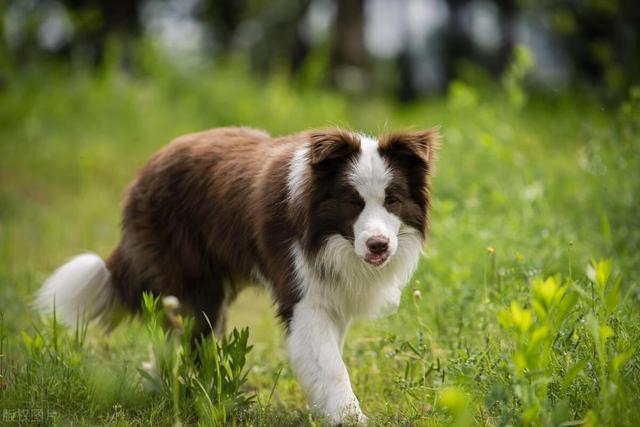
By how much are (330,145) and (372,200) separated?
1.13 feet

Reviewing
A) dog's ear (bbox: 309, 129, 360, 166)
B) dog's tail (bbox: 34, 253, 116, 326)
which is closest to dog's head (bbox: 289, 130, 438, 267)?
dog's ear (bbox: 309, 129, 360, 166)

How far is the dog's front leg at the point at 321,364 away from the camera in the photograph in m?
3.52

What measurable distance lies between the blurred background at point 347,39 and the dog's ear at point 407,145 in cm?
273

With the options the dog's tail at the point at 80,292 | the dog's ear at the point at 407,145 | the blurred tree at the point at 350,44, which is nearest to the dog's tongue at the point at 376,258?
the dog's ear at the point at 407,145

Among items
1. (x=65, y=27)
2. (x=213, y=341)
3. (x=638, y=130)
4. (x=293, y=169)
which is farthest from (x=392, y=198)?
(x=65, y=27)

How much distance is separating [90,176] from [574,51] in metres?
11.8

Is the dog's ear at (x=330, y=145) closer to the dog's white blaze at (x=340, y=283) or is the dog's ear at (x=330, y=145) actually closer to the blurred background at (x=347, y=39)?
the dog's white blaze at (x=340, y=283)

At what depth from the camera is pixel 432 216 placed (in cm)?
650

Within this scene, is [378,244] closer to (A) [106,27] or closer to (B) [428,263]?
(B) [428,263]

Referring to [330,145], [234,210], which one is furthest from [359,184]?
[234,210]

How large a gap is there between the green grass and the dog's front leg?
0.19 meters

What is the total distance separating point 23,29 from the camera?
907 centimetres

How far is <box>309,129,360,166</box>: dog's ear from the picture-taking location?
364cm

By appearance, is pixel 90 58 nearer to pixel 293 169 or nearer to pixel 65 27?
pixel 65 27
